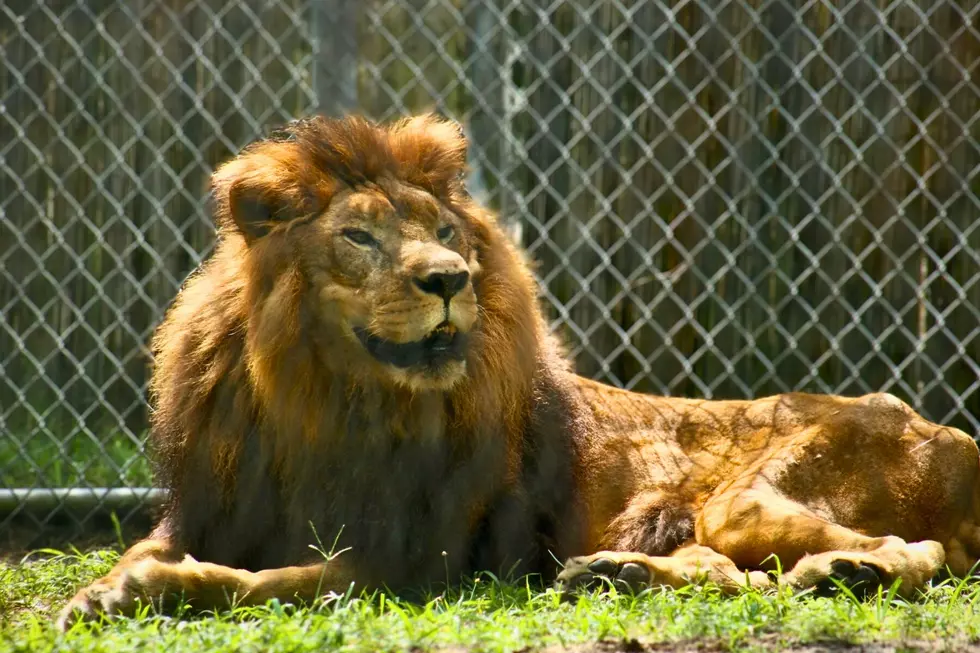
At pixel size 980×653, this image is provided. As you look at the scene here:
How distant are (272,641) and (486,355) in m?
1.12

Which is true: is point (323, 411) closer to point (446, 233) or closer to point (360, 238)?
point (360, 238)

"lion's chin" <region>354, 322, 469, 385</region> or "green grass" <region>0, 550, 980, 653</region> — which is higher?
"lion's chin" <region>354, 322, 469, 385</region>

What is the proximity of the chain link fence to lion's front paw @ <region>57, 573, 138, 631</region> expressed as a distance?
226 centimetres

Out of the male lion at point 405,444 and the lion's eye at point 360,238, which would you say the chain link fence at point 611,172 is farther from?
the lion's eye at point 360,238

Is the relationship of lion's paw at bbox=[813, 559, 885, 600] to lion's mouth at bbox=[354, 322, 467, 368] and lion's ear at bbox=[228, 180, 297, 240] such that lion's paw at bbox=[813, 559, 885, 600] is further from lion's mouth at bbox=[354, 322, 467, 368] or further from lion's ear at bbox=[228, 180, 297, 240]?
lion's ear at bbox=[228, 180, 297, 240]

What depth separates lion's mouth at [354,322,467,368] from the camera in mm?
3414

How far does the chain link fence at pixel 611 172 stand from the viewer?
5.46m

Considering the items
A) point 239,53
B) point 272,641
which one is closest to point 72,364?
point 239,53

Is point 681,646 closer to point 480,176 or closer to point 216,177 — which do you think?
point 216,177

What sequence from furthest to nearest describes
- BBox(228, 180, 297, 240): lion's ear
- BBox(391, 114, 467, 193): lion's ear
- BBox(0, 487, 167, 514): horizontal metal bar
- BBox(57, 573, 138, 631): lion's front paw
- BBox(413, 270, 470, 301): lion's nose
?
BBox(0, 487, 167, 514): horizontal metal bar < BBox(391, 114, 467, 193): lion's ear < BBox(228, 180, 297, 240): lion's ear < BBox(413, 270, 470, 301): lion's nose < BBox(57, 573, 138, 631): lion's front paw

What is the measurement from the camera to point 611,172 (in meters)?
5.69

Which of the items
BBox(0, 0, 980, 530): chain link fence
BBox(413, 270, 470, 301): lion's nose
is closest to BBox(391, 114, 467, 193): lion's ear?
BBox(413, 270, 470, 301): lion's nose

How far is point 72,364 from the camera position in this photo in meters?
5.84

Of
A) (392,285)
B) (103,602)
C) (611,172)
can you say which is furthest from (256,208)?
(611,172)
